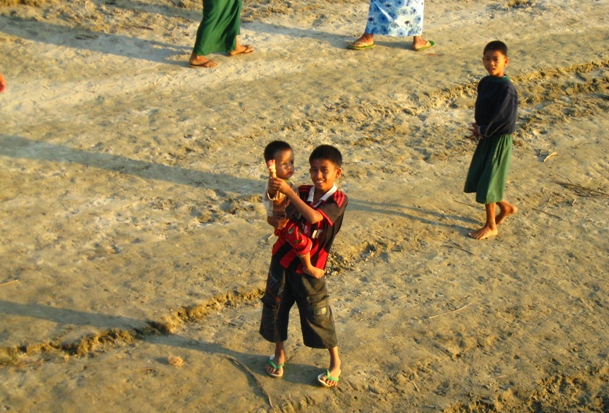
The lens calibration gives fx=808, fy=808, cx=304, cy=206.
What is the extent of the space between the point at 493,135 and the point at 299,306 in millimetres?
2277

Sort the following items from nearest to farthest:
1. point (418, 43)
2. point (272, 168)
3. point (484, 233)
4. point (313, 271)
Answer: point (272, 168), point (313, 271), point (484, 233), point (418, 43)

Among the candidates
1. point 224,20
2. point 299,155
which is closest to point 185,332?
point 299,155

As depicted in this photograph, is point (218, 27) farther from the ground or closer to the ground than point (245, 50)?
farther from the ground

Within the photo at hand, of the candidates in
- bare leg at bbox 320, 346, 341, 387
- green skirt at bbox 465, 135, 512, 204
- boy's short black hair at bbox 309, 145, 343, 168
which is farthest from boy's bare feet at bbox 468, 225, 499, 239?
boy's short black hair at bbox 309, 145, 343, 168

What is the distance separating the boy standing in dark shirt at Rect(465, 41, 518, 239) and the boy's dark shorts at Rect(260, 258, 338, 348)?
2053 mm

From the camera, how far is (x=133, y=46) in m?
8.13

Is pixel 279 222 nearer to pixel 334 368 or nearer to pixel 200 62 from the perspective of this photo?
pixel 334 368

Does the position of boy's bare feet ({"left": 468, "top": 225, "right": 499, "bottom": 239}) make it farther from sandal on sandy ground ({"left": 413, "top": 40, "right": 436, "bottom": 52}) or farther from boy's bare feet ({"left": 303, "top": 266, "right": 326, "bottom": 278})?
sandal on sandy ground ({"left": 413, "top": 40, "right": 436, "bottom": 52})

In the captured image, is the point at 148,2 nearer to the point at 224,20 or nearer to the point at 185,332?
the point at 224,20

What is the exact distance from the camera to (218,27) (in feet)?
26.1

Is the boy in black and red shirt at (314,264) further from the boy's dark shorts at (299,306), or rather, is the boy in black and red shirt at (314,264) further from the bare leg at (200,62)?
the bare leg at (200,62)

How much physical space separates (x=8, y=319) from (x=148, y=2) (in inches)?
212

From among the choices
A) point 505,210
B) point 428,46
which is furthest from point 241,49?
point 505,210

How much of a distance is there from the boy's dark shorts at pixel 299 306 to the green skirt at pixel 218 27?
4.31 metres
